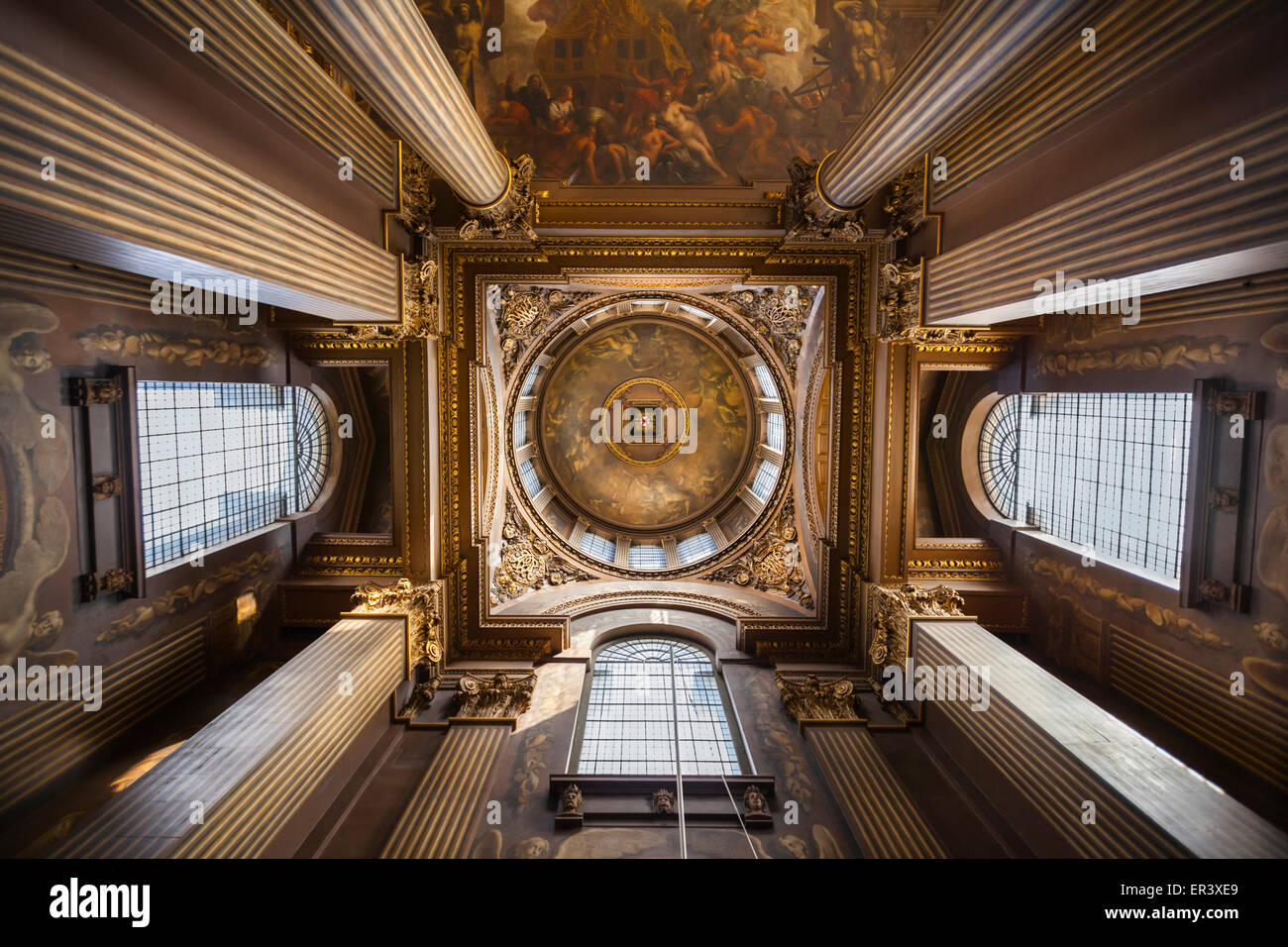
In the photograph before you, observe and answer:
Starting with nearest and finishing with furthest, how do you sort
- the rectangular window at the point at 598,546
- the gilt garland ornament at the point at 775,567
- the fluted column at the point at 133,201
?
the fluted column at the point at 133,201, the gilt garland ornament at the point at 775,567, the rectangular window at the point at 598,546

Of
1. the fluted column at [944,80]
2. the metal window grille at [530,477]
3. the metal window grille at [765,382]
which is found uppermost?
the fluted column at [944,80]

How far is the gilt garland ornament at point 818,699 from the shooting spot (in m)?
11.0

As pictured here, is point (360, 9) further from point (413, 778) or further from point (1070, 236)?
point (413, 778)

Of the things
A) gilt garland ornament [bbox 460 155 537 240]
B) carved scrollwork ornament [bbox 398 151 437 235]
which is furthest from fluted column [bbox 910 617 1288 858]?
carved scrollwork ornament [bbox 398 151 437 235]

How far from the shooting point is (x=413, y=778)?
9.63m

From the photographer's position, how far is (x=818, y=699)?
1127 cm

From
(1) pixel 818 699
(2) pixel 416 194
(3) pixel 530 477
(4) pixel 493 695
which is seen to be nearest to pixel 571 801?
(4) pixel 493 695

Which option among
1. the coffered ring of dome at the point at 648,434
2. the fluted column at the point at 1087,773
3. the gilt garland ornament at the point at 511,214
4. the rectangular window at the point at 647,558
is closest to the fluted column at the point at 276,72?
the gilt garland ornament at the point at 511,214

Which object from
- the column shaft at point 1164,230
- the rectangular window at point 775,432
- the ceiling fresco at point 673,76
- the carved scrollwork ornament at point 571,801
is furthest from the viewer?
the rectangular window at point 775,432

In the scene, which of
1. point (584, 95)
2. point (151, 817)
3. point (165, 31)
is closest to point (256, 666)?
point (151, 817)

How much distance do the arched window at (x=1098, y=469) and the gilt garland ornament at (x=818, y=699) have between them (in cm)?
582

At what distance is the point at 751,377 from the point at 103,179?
53.5 feet

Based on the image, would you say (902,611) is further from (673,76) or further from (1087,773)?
(673,76)

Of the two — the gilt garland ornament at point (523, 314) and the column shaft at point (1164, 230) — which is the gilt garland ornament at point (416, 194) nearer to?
the gilt garland ornament at point (523, 314)
